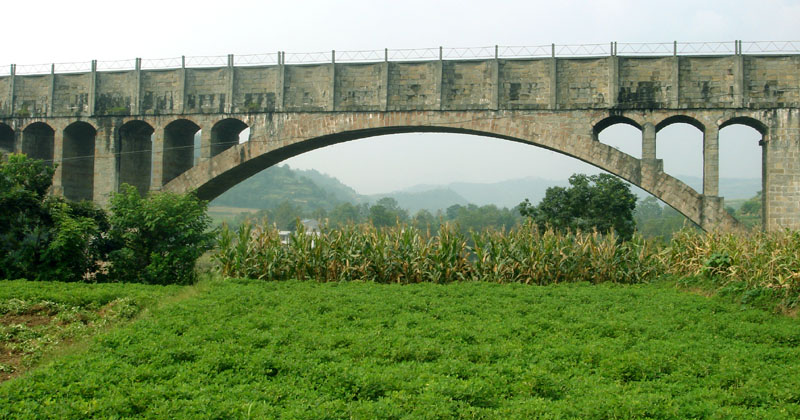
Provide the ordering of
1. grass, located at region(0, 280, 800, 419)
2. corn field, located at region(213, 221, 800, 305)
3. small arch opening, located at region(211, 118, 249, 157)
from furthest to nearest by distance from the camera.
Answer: small arch opening, located at region(211, 118, 249, 157)
corn field, located at region(213, 221, 800, 305)
grass, located at region(0, 280, 800, 419)

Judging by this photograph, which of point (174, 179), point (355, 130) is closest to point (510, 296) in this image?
point (355, 130)

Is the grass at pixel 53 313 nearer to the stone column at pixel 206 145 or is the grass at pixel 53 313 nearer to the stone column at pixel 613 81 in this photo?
the stone column at pixel 206 145

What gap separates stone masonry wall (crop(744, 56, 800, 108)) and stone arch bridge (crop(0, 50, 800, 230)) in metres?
0.03

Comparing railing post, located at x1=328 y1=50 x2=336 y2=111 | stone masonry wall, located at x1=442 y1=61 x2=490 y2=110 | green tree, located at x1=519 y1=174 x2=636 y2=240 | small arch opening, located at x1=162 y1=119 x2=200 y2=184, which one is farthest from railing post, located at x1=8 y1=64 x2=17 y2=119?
green tree, located at x1=519 y1=174 x2=636 y2=240

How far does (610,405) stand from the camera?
18.5 ft

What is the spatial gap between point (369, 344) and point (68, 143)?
2303 cm

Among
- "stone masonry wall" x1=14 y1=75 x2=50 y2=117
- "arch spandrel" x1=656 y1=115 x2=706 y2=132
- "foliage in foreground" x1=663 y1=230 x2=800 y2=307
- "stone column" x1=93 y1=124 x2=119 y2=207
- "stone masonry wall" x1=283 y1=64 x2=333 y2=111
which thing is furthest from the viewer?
"stone masonry wall" x1=14 y1=75 x2=50 y2=117

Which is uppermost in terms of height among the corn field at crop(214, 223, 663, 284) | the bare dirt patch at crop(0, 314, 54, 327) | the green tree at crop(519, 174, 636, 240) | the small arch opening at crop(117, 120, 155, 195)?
the small arch opening at crop(117, 120, 155, 195)

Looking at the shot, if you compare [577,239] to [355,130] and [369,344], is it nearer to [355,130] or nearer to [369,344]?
[369,344]

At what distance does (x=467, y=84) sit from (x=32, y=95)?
18.9 meters

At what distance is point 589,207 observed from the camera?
24.2 m

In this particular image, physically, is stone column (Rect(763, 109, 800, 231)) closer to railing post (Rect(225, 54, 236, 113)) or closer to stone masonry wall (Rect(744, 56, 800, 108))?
stone masonry wall (Rect(744, 56, 800, 108))

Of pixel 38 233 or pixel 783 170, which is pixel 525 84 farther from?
pixel 38 233

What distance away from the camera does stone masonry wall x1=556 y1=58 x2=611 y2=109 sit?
20.6 meters
